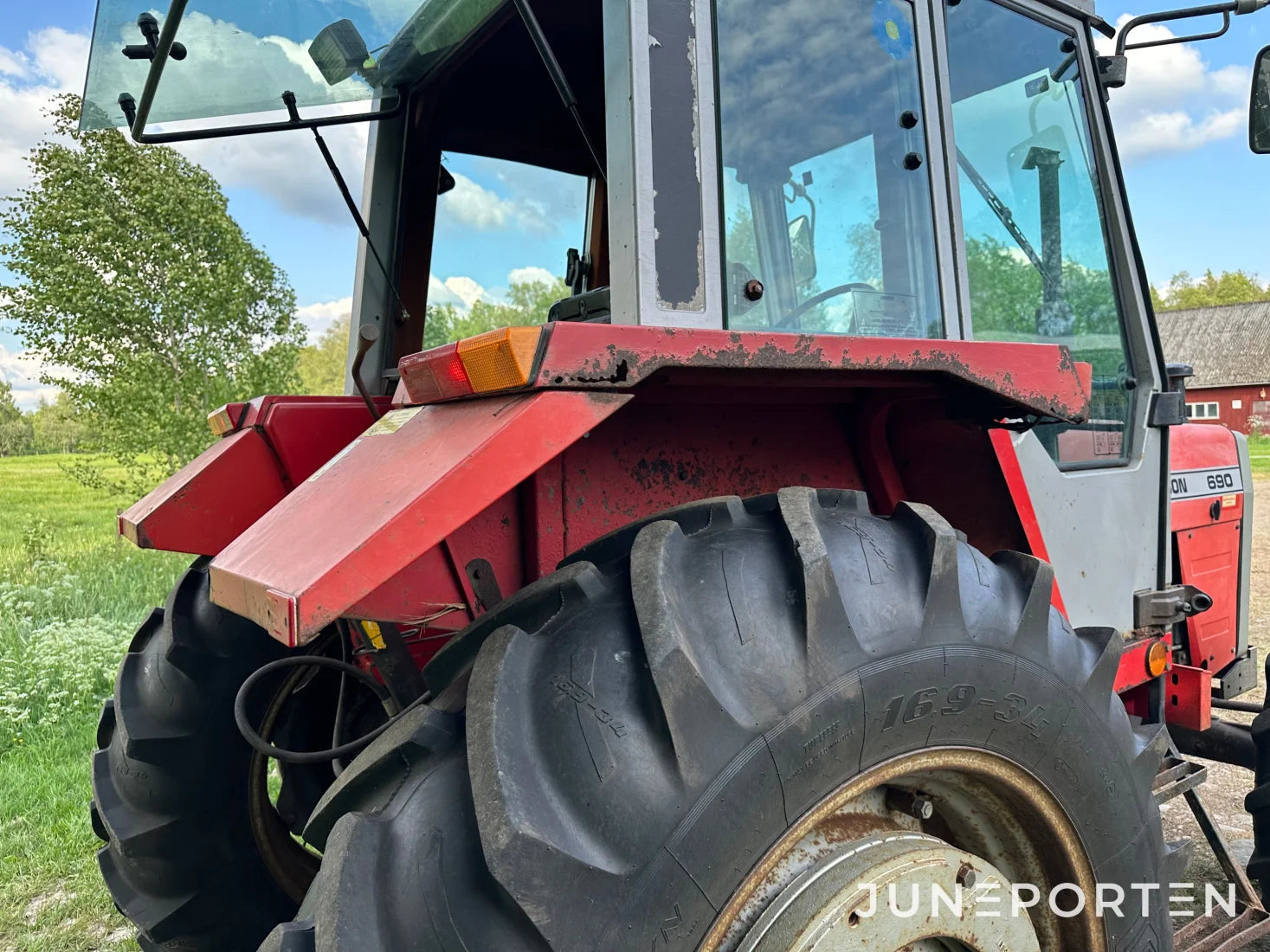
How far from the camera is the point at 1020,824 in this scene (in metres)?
1.45

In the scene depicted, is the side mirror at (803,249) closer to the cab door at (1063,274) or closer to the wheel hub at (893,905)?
the cab door at (1063,274)

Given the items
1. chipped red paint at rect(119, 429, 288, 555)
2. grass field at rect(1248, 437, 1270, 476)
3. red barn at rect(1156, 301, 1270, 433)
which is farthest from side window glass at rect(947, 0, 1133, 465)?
red barn at rect(1156, 301, 1270, 433)

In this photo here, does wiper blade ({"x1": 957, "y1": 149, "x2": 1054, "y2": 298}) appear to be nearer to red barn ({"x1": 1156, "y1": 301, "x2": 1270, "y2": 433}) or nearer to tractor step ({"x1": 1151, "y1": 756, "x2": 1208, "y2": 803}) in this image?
tractor step ({"x1": 1151, "y1": 756, "x2": 1208, "y2": 803})

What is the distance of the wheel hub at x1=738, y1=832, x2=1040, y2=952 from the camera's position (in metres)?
1.16

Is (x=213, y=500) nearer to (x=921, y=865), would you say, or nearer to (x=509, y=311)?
(x=509, y=311)

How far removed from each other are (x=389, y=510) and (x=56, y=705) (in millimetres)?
4653

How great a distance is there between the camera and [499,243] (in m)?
2.31

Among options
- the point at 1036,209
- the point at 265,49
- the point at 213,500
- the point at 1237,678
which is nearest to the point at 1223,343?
the point at 1237,678

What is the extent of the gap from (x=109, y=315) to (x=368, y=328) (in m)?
8.46

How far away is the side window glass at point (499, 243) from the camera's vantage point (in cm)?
226

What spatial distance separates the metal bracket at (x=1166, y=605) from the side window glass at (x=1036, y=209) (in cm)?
37

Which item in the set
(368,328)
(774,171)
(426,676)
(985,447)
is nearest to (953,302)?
(985,447)

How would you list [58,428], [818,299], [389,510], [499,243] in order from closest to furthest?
1. [389,510]
2. [818,299]
3. [499,243]
4. [58,428]

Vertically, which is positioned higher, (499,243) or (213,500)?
(499,243)
